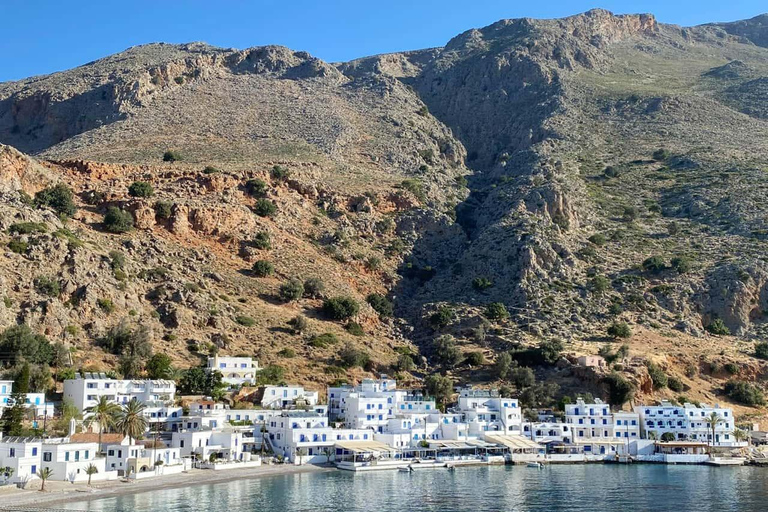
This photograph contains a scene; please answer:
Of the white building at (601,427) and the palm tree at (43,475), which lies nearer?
the palm tree at (43,475)

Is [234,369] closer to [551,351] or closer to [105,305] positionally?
[105,305]

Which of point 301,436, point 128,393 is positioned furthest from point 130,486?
point 301,436

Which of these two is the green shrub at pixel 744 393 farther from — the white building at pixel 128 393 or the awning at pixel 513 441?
the white building at pixel 128 393

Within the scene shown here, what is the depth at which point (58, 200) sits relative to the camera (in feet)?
281

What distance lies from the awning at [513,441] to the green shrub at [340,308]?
20.0 m

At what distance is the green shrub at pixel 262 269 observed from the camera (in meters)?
90.2

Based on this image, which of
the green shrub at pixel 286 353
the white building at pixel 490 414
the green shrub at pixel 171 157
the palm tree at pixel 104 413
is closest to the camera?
the palm tree at pixel 104 413

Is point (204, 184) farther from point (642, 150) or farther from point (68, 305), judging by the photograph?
point (642, 150)

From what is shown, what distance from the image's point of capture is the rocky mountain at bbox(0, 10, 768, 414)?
82.1 metres

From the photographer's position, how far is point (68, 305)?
73.3m

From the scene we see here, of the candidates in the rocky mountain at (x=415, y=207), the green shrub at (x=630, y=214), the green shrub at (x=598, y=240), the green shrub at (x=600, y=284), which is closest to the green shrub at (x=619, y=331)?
the rocky mountain at (x=415, y=207)

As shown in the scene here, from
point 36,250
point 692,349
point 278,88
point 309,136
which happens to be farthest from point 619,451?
point 278,88

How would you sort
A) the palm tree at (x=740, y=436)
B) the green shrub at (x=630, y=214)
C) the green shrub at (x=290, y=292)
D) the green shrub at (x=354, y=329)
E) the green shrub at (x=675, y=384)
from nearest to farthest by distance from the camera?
the palm tree at (x=740, y=436), the green shrub at (x=675, y=384), the green shrub at (x=354, y=329), the green shrub at (x=290, y=292), the green shrub at (x=630, y=214)

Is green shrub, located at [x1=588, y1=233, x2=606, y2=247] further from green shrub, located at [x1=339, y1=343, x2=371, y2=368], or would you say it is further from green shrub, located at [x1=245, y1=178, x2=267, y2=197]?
green shrub, located at [x1=245, y1=178, x2=267, y2=197]
